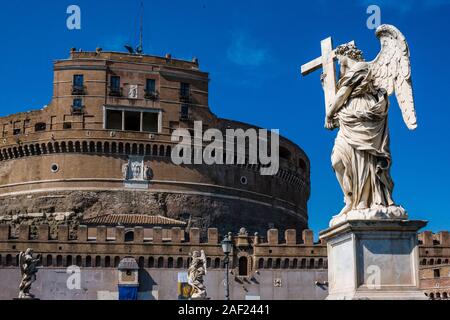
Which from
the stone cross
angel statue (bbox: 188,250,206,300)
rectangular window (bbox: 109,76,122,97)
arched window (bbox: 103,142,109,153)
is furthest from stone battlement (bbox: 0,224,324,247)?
the stone cross

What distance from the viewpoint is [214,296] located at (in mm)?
50031

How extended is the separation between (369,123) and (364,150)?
262mm

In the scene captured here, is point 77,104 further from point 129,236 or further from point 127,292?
point 127,292

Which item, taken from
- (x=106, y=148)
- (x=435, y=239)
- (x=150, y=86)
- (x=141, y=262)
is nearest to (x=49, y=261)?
(x=141, y=262)

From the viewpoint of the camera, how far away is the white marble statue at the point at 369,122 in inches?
270

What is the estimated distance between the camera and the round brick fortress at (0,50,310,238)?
5966cm

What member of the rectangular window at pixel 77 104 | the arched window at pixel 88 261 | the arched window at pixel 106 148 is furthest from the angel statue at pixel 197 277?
the rectangular window at pixel 77 104

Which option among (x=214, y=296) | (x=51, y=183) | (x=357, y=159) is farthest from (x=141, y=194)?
(x=357, y=159)

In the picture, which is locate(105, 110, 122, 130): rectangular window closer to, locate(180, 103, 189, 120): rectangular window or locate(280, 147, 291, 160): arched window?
locate(180, 103, 189, 120): rectangular window

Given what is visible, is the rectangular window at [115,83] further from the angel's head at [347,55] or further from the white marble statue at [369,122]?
the white marble statue at [369,122]

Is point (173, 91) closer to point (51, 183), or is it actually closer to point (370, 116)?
point (51, 183)

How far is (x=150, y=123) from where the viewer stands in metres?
62.3
